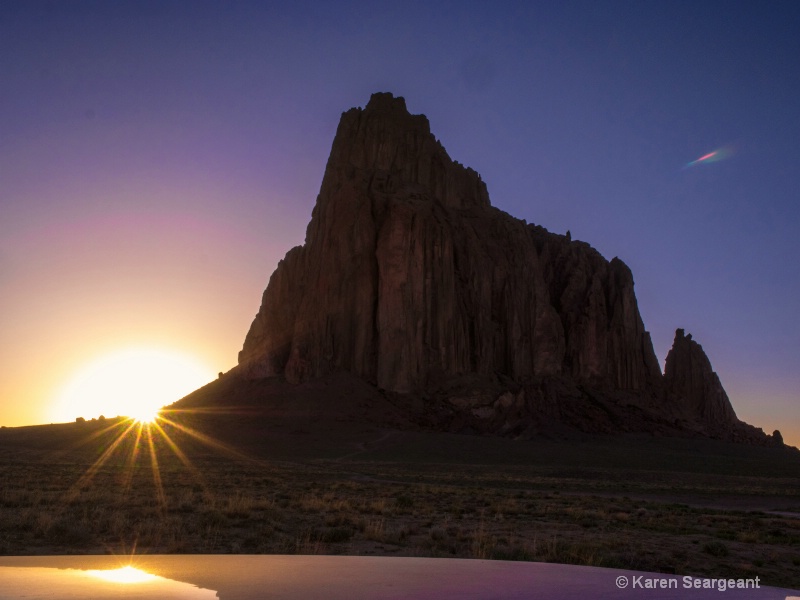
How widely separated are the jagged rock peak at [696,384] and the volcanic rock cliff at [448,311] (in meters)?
0.38

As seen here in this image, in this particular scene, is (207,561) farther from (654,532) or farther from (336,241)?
(336,241)

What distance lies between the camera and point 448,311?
9838 centimetres

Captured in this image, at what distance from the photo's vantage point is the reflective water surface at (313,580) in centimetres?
418

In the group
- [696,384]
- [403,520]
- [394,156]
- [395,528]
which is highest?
[394,156]

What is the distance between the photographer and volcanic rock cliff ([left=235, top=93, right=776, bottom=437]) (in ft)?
302

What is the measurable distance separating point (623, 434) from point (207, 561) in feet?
313

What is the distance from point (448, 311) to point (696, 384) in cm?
5653

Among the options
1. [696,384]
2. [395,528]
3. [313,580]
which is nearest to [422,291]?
[696,384]

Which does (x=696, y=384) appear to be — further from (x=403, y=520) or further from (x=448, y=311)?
(x=403, y=520)

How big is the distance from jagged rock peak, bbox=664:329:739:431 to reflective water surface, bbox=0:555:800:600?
123602 millimetres

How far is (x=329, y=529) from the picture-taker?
53.5ft

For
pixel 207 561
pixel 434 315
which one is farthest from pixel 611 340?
pixel 207 561

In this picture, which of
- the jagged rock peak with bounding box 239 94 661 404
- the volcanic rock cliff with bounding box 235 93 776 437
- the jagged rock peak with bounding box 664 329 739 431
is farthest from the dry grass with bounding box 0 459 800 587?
the jagged rock peak with bounding box 664 329 739 431

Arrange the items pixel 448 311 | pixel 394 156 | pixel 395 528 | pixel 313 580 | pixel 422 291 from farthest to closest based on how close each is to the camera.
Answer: pixel 394 156 < pixel 448 311 < pixel 422 291 < pixel 395 528 < pixel 313 580
